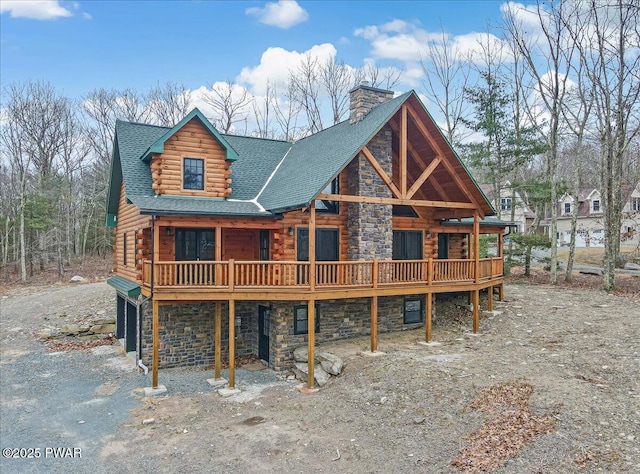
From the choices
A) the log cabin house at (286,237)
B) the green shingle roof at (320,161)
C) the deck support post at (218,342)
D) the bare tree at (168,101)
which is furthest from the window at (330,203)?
the bare tree at (168,101)

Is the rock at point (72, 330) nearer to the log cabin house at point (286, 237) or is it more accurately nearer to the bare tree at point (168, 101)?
the log cabin house at point (286, 237)

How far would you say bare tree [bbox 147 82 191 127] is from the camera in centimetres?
4444

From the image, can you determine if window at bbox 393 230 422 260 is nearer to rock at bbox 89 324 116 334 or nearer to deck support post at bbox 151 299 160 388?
deck support post at bbox 151 299 160 388

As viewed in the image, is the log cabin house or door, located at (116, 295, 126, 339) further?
door, located at (116, 295, 126, 339)

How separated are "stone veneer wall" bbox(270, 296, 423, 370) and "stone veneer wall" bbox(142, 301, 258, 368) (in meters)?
1.83

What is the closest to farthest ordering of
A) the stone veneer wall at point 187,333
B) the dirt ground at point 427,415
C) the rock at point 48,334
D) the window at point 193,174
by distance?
the dirt ground at point 427,415 → the stone veneer wall at point 187,333 → the window at point 193,174 → the rock at point 48,334

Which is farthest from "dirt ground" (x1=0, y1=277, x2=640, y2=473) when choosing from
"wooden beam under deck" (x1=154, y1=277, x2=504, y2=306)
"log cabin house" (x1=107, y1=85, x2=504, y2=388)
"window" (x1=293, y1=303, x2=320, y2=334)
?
"wooden beam under deck" (x1=154, y1=277, x2=504, y2=306)

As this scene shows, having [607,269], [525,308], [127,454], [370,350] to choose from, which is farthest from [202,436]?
[607,269]

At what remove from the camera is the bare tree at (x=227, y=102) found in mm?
43062

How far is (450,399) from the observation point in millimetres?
10812

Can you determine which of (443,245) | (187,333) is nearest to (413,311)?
(443,245)

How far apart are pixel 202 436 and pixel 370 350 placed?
6.33 metres

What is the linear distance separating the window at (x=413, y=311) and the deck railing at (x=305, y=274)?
1.92m

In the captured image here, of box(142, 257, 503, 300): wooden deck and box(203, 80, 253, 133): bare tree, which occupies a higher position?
box(203, 80, 253, 133): bare tree
